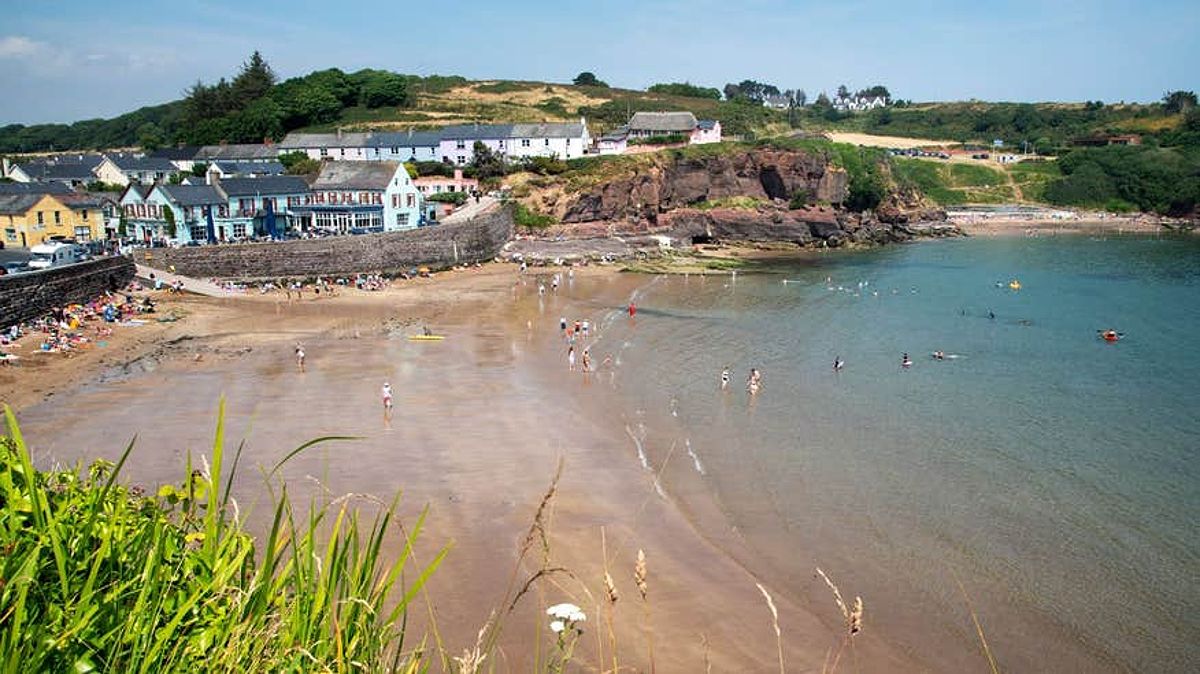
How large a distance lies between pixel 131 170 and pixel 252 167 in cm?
1131

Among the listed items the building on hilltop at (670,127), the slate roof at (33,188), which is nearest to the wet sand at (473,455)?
the slate roof at (33,188)

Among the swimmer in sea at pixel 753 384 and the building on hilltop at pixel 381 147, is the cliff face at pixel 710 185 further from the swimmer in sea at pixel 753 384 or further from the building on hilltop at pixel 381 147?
the swimmer in sea at pixel 753 384

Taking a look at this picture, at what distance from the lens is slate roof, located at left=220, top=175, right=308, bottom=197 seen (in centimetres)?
5762

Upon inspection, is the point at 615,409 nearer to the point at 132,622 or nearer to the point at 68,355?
the point at 68,355

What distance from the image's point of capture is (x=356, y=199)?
62625 millimetres

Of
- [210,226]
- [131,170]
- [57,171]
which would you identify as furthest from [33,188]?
[131,170]

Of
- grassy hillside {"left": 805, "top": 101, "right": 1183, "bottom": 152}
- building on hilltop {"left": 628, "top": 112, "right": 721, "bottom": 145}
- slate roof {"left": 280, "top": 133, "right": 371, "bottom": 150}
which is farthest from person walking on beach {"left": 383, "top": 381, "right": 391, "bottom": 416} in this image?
grassy hillside {"left": 805, "top": 101, "right": 1183, "bottom": 152}

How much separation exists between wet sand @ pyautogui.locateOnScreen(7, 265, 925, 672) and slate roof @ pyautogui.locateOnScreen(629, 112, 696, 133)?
56.2 meters

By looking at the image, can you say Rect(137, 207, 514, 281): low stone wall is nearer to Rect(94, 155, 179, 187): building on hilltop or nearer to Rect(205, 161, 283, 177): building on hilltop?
Rect(205, 161, 283, 177): building on hilltop

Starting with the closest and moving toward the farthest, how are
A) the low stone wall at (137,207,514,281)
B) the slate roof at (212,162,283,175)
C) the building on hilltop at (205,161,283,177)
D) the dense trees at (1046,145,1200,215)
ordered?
1. the low stone wall at (137,207,514,281)
2. the building on hilltop at (205,161,283,177)
3. the slate roof at (212,162,283,175)
4. the dense trees at (1046,145,1200,215)

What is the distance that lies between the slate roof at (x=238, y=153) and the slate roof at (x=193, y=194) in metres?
27.5

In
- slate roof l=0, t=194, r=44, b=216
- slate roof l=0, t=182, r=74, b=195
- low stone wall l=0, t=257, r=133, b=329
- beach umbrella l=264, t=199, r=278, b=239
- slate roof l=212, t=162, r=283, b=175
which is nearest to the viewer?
low stone wall l=0, t=257, r=133, b=329

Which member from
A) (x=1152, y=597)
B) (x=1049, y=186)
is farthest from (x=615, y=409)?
(x=1049, y=186)

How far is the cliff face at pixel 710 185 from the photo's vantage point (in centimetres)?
7706
